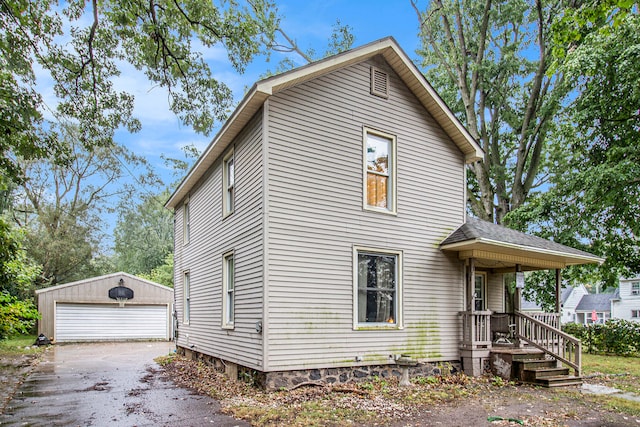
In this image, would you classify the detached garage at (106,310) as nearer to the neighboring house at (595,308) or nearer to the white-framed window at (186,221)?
the white-framed window at (186,221)

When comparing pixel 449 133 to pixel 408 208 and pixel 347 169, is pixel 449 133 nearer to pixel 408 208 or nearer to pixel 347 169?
pixel 408 208

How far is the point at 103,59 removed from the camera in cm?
911

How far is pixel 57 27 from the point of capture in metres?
8.20

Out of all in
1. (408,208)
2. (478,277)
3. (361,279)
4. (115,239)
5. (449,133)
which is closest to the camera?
(361,279)

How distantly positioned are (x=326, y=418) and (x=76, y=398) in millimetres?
5037

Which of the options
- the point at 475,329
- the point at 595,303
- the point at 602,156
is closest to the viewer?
the point at 475,329

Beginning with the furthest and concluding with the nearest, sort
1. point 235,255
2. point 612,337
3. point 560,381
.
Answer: point 612,337 → point 235,255 → point 560,381

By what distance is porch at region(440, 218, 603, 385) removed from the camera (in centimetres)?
1007

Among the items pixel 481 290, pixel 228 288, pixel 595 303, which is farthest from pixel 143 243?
pixel 595 303

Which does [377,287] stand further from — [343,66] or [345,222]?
[343,66]

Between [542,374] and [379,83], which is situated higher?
[379,83]

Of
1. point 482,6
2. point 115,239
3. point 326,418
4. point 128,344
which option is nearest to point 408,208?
point 326,418

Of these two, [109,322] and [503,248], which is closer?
[503,248]

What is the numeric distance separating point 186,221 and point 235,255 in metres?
6.11
